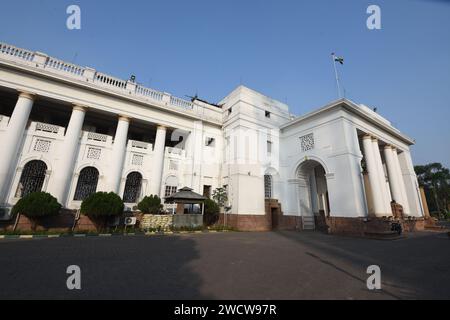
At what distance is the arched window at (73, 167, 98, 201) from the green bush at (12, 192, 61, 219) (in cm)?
290

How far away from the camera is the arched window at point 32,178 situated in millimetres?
13289

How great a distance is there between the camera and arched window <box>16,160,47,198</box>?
523 inches

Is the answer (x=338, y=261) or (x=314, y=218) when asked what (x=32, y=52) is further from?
(x=314, y=218)

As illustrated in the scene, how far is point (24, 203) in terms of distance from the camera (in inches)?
438

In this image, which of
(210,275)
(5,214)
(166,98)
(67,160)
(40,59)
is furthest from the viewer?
(166,98)

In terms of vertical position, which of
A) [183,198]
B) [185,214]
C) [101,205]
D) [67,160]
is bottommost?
[185,214]

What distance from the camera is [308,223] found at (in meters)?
18.7

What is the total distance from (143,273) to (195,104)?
18033 mm

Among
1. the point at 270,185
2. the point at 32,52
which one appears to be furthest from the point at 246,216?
the point at 32,52

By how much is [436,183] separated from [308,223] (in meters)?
55.9

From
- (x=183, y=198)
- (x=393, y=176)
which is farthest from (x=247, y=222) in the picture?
(x=393, y=176)

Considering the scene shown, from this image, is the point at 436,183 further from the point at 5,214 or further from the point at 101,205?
the point at 5,214

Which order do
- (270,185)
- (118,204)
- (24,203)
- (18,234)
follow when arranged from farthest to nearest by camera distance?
(270,185)
(118,204)
(24,203)
(18,234)
